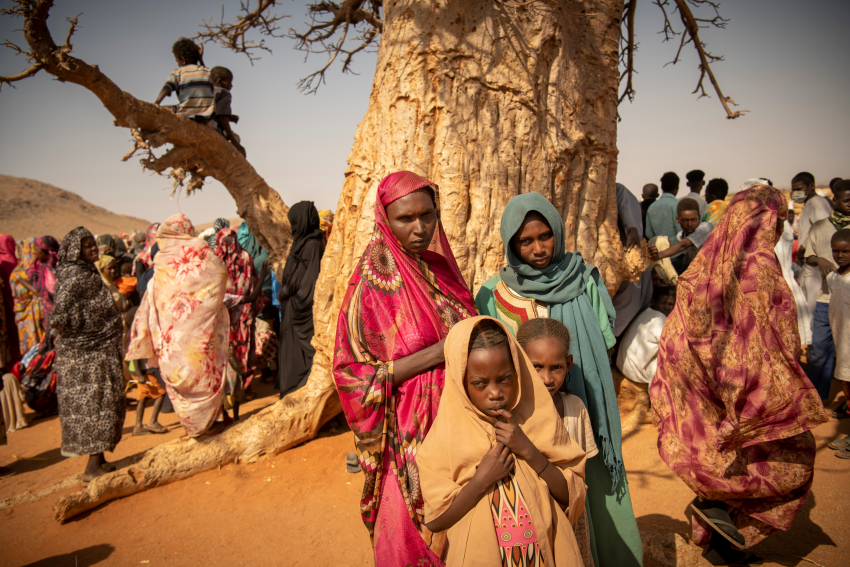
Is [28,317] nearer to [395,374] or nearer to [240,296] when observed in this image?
[240,296]

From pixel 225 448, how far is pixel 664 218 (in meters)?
5.66

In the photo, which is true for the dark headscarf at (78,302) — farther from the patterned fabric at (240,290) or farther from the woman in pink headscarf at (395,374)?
the woman in pink headscarf at (395,374)

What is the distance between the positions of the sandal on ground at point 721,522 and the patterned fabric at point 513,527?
1.69 metres

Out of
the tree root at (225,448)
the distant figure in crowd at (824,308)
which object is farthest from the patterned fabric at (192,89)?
the distant figure in crowd at (824,308)

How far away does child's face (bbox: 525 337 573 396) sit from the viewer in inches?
71.1

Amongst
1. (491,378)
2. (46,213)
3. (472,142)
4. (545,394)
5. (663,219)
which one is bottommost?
(545,394)

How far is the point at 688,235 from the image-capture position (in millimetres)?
4824

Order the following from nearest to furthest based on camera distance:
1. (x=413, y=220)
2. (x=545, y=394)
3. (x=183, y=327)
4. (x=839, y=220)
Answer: (x=545, y=394) < (x=413, y=220) < (x=183, y=327) < (x=839, y=220)

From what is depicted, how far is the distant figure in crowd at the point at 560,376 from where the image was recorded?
1812 millimetres

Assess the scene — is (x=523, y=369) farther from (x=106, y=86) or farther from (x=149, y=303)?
(x=106, y=86)

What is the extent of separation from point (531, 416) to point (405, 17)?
3.48m

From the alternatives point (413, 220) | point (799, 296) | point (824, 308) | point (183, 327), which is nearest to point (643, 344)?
point (824, 308)

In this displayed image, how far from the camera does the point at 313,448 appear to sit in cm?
448

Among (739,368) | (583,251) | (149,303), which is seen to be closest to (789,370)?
(739,368)
